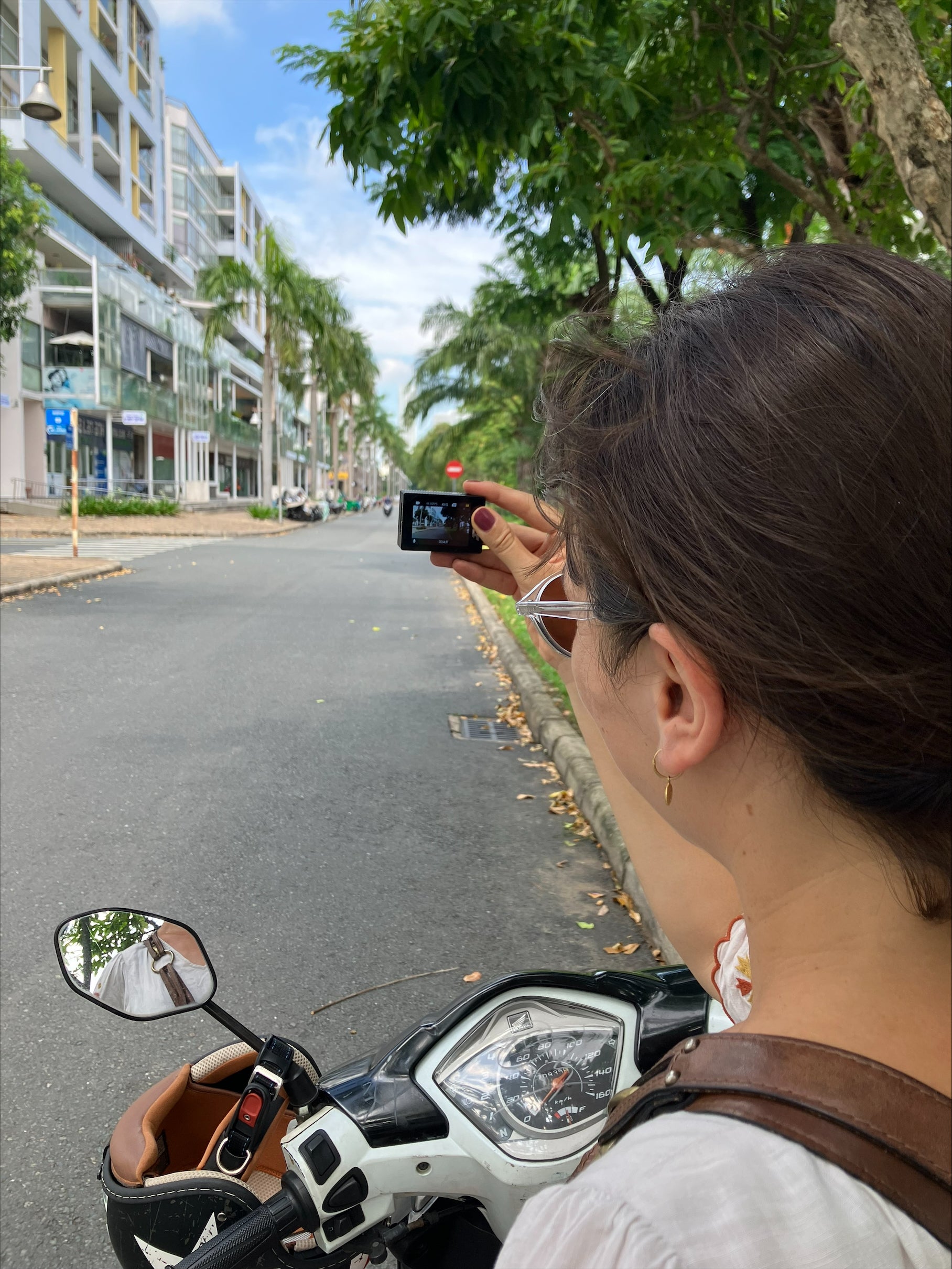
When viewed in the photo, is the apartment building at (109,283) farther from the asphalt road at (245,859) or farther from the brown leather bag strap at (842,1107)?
the brown leather bag strap at (842,1107)

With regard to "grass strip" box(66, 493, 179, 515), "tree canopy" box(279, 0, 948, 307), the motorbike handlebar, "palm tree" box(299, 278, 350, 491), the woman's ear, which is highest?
"palm tree" box(299, 278, 350, 491)

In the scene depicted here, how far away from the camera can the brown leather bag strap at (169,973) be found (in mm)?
1171

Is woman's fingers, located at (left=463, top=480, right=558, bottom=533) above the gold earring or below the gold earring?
above

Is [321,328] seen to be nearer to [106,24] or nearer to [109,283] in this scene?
[109,283]

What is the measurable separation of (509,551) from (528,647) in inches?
293

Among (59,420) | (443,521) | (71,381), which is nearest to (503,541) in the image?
(443,521)

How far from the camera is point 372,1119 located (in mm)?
1038

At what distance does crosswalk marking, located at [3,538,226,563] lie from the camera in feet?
53.6

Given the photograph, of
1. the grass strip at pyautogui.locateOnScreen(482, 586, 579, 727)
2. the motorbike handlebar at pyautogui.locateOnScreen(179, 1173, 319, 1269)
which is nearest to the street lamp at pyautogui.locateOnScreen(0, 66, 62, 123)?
the grass strip at pyautogui.locateOnScreen(482, 586, 579, 727)

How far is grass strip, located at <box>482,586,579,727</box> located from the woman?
3.05m

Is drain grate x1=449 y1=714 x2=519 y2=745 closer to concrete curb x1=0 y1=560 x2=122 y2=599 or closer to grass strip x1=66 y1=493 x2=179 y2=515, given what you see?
concrete curb x1=0 y1=560 x2=122 y2=599

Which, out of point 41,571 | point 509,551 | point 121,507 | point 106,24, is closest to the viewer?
point 509,551

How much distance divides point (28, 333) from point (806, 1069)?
114ft

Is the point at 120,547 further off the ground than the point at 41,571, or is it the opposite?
the point at 120,547
